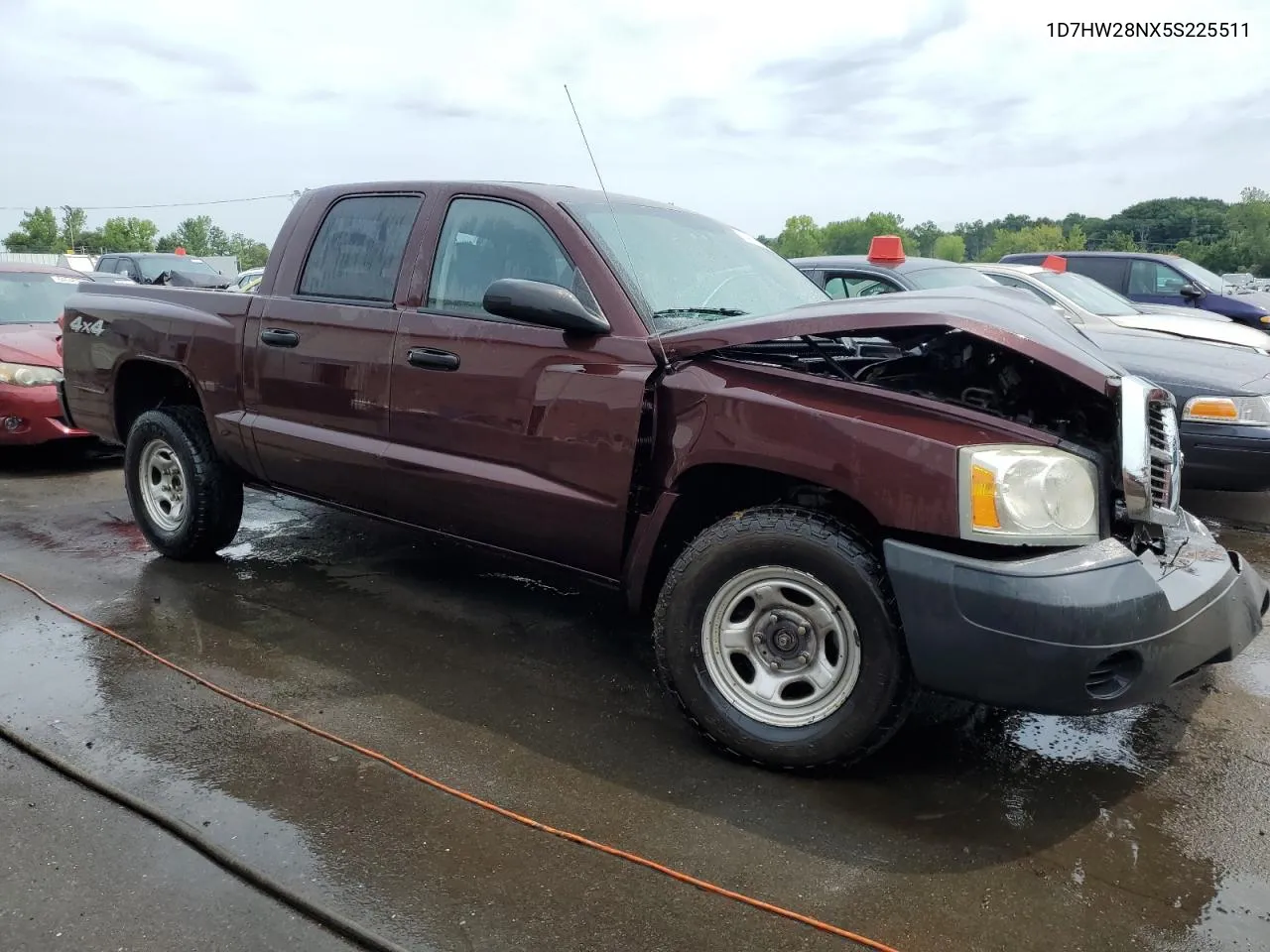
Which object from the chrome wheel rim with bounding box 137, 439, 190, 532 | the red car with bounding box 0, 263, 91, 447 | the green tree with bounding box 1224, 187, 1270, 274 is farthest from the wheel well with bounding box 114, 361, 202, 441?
the green tree with bounding box 1224, 187, 1270, 274

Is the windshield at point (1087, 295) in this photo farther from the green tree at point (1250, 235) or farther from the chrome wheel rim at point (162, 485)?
the green tree at point (1250, 235)

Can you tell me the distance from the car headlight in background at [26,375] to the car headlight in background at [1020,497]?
6539 mm

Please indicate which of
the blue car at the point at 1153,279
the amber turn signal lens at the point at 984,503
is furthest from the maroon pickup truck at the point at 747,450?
the blue car at the point at 1153,279

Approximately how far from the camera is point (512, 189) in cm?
356

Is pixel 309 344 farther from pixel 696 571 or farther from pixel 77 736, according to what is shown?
pixel 696 571

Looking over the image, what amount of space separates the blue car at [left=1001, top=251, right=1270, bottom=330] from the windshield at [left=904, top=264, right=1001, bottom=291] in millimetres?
4274

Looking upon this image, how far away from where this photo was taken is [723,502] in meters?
3.13

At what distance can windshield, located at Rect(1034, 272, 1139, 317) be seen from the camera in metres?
7.57

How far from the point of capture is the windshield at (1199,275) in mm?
11547

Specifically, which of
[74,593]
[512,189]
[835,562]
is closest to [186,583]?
[74,593]

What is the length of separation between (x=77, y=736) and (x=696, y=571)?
6.62 feet

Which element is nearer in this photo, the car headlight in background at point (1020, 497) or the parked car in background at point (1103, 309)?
the car headlight in background at point (1020, 497)

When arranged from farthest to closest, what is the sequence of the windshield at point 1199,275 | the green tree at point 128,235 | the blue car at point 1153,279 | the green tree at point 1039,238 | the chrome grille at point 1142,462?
the green tree at point 1039,238 < the green tree at point 128,235 < the windshield at point 1199,275 < the blue car at point 1153,279 < the chrome grille at point 1142,462

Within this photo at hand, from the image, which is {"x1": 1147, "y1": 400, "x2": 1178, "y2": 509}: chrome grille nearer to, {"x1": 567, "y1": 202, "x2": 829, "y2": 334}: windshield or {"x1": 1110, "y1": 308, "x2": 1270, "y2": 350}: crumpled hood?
{"x1": 567, "y1": 202, "x2": 829, "y2": 334}: windshield
